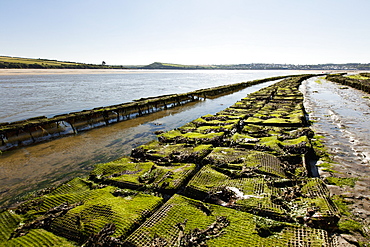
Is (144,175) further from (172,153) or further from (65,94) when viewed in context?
(65,94)

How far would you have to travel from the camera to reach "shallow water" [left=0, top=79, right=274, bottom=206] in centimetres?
719

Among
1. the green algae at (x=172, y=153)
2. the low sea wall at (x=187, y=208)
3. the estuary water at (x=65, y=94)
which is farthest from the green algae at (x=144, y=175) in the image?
the estuary water at (x=65, y=94)

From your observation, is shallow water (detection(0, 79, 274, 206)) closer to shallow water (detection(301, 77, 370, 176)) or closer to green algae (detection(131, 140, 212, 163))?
green algae (detection(131, 140, 212, 163))

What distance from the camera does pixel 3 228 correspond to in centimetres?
364

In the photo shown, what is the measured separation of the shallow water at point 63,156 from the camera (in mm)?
7191

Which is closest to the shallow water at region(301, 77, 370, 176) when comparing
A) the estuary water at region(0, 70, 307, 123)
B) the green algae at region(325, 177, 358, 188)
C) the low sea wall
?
the green algae at region(325, 177, 358, 188)

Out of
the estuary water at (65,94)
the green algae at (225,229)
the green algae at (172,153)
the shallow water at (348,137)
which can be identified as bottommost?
the estuary water at (65,94)

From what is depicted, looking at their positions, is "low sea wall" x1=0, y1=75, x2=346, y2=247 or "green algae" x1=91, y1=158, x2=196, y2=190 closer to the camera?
"low sea wall" x1=0, y1=75, x2=346, y2=247

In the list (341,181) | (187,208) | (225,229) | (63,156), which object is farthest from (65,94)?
(341,181)

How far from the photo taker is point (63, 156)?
380 inches

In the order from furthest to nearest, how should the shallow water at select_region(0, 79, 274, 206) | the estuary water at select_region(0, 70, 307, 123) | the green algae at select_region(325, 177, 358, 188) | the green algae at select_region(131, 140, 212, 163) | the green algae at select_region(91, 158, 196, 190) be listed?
1. the estuary water at select_region(0, 70, 307, 123)
2. the shallow water at select_region(0, 79, 274, 206)
3. the green algae at select_region(131, 140, 212, 163)
4. the green algae at select_region(325, 177, 358, 188)
5. the green algae at select_region(91, 158, 196, 190)

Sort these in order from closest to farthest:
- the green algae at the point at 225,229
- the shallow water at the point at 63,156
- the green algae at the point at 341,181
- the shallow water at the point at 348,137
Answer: the green algae at the point at 225,229 < the green algae at the point at 341,181 < the shallow water at the point at 63,156 < the shallow water at the point at 348,137

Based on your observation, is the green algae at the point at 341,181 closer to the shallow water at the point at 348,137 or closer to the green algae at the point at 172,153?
the shallow water at the point at 348,137

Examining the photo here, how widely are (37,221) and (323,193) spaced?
18.0 ft
